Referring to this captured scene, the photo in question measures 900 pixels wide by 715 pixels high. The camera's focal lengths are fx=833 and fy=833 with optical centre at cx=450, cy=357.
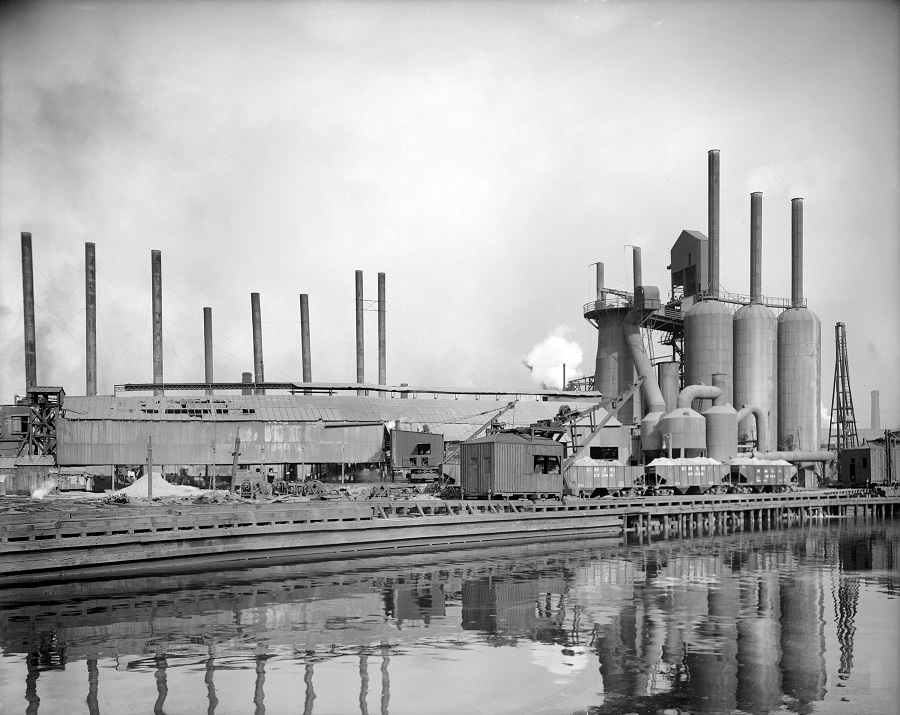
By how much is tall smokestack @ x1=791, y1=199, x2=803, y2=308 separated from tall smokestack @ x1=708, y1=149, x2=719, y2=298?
28.2 feet

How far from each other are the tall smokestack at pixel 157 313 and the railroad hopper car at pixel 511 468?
161 ft

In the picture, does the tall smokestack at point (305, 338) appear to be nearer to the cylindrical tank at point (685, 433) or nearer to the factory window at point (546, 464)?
the cylindrical tank at point (685, 433)

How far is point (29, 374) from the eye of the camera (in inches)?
3374

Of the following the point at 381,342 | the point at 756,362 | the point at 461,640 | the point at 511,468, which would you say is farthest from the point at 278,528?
the point at 756,362

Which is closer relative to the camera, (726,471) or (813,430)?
(726,471)

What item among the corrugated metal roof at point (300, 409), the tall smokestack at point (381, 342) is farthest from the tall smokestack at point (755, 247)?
the tall smokestack at point (381, 342)

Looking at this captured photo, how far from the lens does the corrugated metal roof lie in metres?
77.4

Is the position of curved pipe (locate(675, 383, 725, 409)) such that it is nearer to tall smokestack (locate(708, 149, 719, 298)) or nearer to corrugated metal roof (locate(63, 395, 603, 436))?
corrugated metal roof (locate(63, 395, 603, 436))

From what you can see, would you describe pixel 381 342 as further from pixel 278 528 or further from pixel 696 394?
pixel 278 528

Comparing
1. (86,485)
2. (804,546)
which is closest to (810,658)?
(804,546)

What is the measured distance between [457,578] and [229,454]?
4252 cm

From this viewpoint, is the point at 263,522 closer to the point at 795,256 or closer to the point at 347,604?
the point at 347,604

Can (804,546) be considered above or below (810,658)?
below

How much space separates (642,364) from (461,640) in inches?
2904
